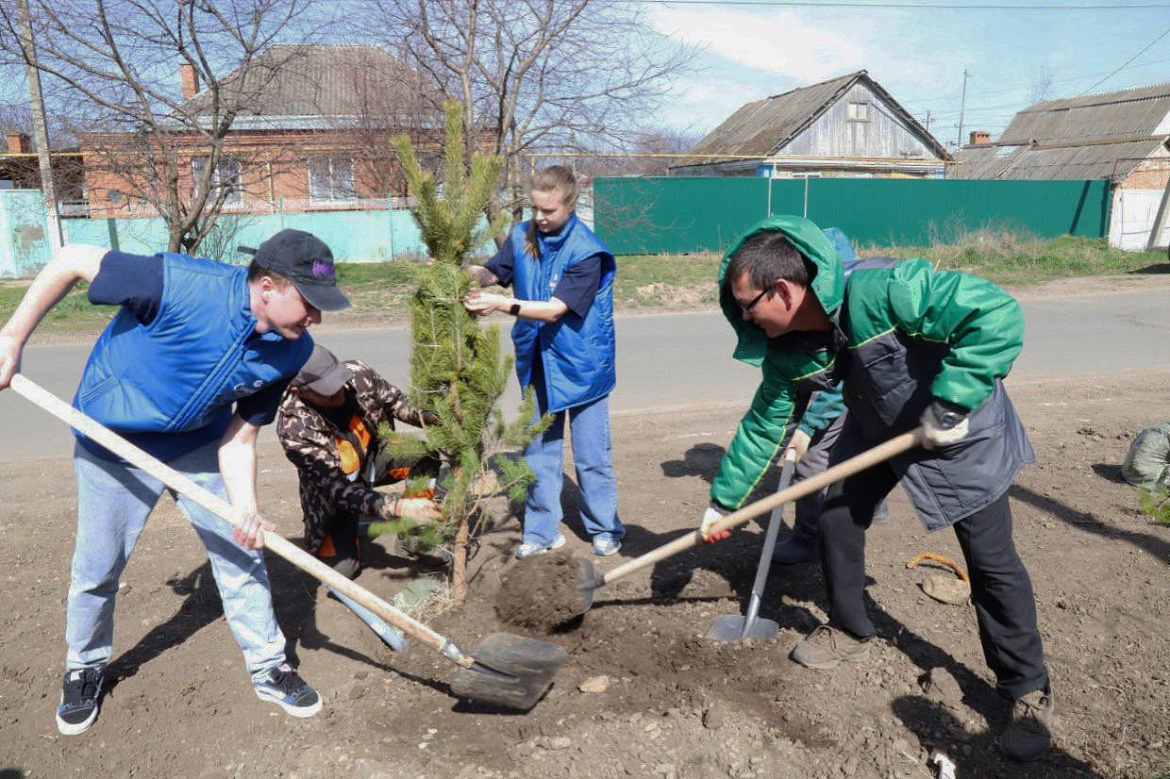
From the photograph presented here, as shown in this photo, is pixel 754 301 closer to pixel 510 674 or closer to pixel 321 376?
pixel 510 674

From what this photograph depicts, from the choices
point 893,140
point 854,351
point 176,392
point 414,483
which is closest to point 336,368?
point 414,483

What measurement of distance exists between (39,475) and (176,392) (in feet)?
12.2

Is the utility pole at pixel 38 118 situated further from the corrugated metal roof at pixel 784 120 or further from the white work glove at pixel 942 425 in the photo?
the corrugated metal roof at pixel 784 120

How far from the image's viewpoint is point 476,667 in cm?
309

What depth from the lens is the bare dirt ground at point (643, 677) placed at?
2.87 metres

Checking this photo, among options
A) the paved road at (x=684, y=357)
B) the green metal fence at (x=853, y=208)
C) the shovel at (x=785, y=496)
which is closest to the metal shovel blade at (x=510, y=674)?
the shovel at (x=785, y=496)

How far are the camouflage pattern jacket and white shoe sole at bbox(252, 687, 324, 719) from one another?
0.89 metres

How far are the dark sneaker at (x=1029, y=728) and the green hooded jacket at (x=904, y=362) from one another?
68cm

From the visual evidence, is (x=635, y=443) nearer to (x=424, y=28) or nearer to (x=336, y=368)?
(x=336, y=368)

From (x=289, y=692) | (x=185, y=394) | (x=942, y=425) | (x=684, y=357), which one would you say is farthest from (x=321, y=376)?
(x=684, y=357)

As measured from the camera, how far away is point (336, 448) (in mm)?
4004

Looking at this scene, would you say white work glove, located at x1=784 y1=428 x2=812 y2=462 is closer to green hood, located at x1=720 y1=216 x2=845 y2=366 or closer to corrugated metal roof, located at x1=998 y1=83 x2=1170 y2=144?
green hood, located at x1=720 y1=216 x2=845 y2=366

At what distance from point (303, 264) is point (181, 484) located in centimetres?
84

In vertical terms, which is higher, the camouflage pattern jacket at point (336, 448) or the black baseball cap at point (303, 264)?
the black baseball cap at point (303, 264)
